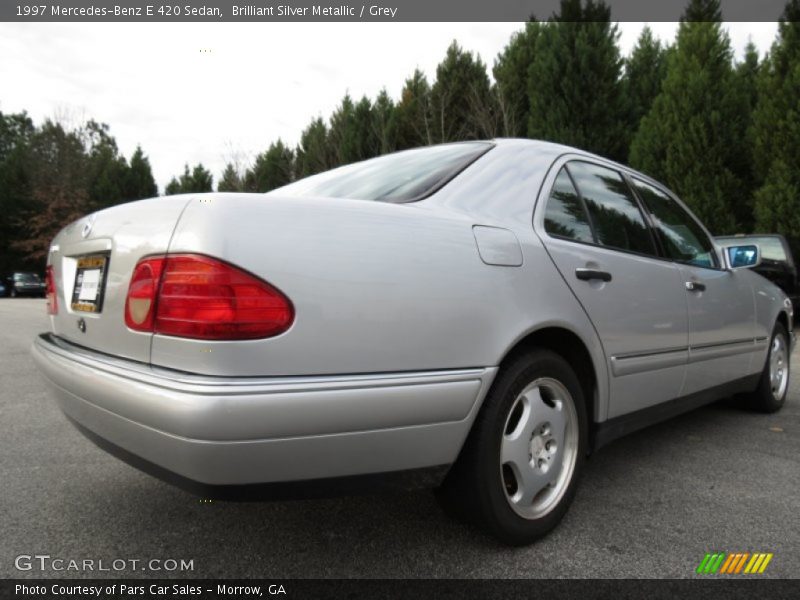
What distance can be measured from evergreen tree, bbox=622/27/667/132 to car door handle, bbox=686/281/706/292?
555 inches

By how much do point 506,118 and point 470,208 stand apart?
14.1 m

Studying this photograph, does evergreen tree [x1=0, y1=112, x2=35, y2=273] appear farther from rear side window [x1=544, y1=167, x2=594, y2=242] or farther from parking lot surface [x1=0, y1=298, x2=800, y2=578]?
rear side window [x1=544, y1=167, x2=594, y2=242]

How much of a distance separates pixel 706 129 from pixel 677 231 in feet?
34.0

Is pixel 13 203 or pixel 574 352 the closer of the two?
pixel 574 352

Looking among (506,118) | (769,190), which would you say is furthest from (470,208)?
(506,118)

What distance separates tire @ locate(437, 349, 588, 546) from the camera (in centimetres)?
170

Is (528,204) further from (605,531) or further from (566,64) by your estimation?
(566,64)

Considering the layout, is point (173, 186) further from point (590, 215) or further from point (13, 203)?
point (590, 215)

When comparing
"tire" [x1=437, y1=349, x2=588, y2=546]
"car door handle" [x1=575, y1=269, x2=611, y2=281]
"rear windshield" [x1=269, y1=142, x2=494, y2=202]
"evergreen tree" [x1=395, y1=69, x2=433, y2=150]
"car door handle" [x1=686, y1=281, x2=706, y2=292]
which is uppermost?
"evergreen tree" [x1=395, y1=69, x2=433, y2=150]

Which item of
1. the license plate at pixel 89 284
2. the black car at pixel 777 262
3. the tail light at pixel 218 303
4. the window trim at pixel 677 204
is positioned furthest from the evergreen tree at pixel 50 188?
the tail light at pixel 218 303

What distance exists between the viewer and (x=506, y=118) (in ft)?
49.0

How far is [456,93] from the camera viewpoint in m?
17.1

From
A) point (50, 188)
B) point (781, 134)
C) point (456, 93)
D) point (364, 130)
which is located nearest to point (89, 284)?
point (781, 134)

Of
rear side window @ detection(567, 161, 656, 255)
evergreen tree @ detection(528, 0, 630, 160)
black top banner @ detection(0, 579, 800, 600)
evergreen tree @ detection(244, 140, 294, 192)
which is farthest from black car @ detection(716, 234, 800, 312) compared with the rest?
evergreen tree @ detection(244, 140, 294, 192)
